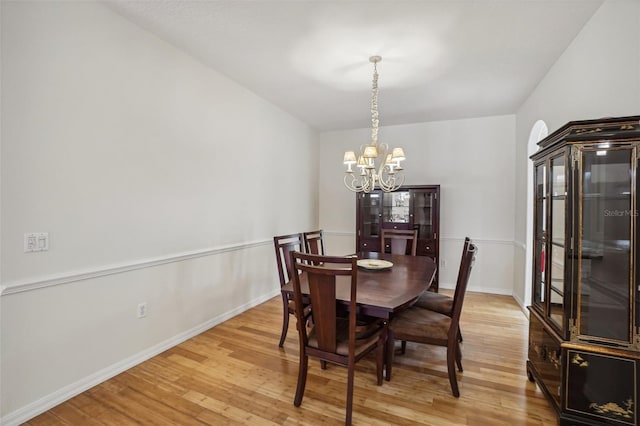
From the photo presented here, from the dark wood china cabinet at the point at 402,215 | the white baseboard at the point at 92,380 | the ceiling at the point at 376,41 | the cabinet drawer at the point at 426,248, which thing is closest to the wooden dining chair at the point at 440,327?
the ceiling at the point at 376,41

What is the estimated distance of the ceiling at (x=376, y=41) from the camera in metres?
2.08

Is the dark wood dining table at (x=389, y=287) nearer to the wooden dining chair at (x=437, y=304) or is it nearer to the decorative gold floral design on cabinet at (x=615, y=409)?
the wooden dining chair at (x=437, y=304)

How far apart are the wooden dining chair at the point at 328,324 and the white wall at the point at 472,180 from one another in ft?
10.8

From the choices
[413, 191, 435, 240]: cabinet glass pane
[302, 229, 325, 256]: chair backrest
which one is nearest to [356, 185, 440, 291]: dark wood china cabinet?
[413, 191, 435, 240]: cabinet glass pane

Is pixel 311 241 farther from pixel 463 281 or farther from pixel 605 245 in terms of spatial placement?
pixel 605 245

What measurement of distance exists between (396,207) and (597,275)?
308 cm

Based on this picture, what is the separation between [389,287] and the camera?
207cm

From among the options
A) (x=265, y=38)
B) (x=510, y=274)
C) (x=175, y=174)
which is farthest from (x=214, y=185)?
(x=510, y=274)

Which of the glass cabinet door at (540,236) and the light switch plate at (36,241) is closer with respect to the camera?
the light switch plate at (36,241)

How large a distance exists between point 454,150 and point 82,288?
15.9 feet

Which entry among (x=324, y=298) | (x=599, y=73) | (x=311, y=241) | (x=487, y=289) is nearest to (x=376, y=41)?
(x=599, y=73)

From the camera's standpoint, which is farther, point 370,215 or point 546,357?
point 370,215

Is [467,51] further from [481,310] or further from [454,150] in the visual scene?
[481,310]

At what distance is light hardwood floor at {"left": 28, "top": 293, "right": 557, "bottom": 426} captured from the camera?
1.82m
